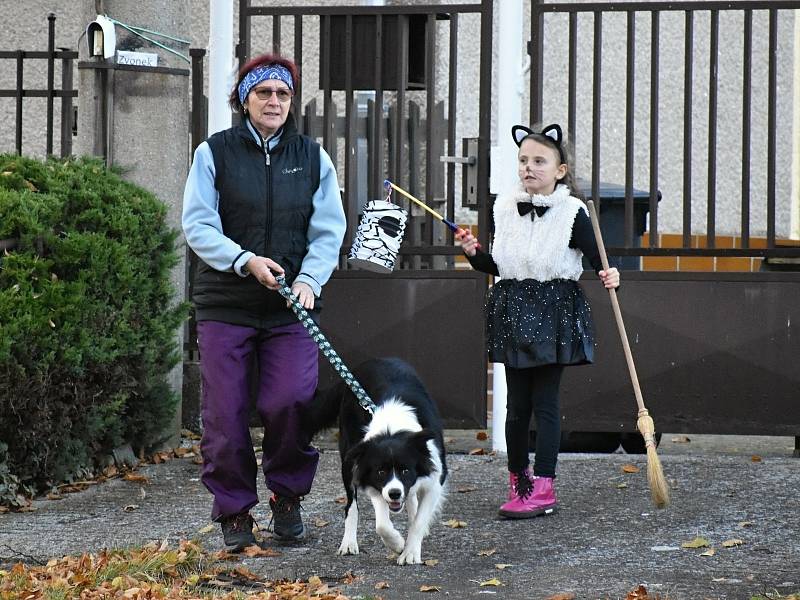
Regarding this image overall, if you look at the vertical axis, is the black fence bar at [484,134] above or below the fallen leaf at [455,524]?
above

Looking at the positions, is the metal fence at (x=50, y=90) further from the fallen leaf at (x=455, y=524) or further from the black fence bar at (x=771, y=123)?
the black fence bar at (x=771, y=123)

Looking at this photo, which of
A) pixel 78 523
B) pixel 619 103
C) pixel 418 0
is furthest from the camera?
pixel 619 103

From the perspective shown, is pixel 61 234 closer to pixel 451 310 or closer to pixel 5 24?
pixel 451 310

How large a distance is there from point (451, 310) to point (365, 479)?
8.44 ft

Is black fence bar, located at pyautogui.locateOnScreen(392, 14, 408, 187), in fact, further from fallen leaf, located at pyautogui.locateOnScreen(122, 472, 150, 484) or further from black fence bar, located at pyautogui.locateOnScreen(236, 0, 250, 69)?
fallen leaf, located at pyautogui.locateOnScreen(122, 472, 150, 484)

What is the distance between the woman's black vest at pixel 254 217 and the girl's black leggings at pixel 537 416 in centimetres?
122

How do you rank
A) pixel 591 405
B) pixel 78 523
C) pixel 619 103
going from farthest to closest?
pixel 619 103 < pixel 591 405 < pixel 78 523

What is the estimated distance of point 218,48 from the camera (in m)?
7.76

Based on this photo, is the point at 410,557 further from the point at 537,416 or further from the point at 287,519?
the point at 537,416

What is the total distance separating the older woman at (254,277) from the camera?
5293 millimetres

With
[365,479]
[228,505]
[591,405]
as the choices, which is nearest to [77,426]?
[228,505]

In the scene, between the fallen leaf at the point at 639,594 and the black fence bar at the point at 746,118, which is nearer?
the fallen leaf at the point at 639,594

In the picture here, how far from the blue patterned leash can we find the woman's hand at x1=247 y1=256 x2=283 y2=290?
36 millimetres

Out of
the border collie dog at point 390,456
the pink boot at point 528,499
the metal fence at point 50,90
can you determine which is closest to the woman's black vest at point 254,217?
the border collie dog at point 390,456
